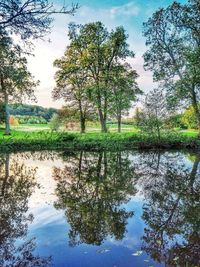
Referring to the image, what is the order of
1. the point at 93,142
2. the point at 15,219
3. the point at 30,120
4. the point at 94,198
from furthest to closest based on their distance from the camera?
1. the point at 30,120
2. the point at 93,142
3. the point at 94,198
4. the point at 15,219

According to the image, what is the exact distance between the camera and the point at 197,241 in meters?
6.87

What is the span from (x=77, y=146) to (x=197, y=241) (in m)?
22.8

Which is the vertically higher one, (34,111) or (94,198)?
(34,111)

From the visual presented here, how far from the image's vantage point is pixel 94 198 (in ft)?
34.5

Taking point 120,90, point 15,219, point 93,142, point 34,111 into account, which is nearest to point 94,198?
point 15,219

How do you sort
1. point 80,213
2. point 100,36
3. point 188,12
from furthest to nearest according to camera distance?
point 100,36 < point 188,12 < point 80,213

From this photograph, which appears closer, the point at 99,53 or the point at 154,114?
the point at 154,114

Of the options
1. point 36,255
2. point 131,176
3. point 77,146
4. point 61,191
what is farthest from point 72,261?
point 77,146

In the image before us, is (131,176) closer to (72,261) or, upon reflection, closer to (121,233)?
(121,233)

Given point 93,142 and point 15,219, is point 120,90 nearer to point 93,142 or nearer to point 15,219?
point 93,142

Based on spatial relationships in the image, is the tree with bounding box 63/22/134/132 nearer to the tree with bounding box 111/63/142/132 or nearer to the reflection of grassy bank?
the tree with bounding box 111/63/142/132

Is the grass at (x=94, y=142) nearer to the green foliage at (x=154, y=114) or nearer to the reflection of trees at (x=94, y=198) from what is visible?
the green foliage at (x=154, y=114)

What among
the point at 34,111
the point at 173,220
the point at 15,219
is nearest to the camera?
the point at 173,220

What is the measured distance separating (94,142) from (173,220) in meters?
21.2
